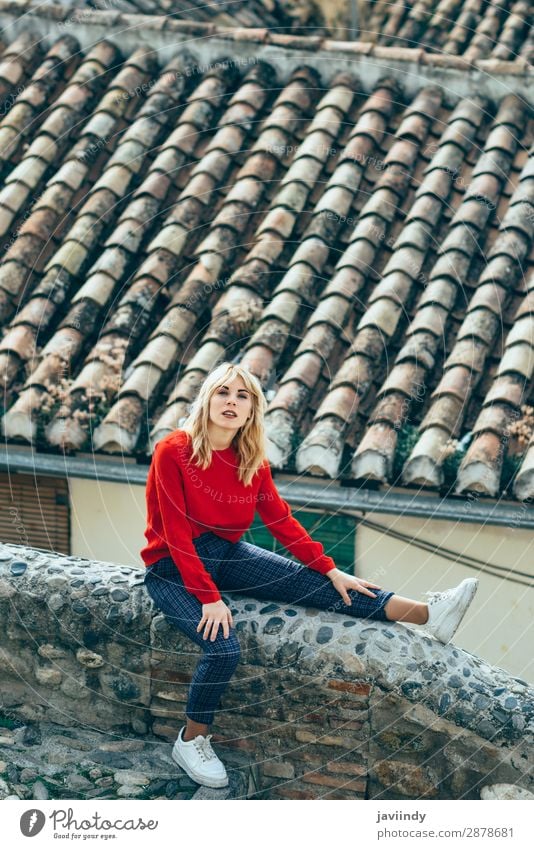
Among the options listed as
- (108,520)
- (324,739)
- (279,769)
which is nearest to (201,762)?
(279,769)

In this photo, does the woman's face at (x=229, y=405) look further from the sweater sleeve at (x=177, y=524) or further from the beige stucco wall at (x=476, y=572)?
the beige stucco wall at (x=476, y=572)

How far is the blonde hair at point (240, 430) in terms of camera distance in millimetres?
4023

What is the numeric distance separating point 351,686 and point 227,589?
60 cm

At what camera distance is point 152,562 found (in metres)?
4.16

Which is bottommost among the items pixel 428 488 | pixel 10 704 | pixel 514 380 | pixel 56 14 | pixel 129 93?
pixel 10 704

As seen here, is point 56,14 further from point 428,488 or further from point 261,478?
point 261,478

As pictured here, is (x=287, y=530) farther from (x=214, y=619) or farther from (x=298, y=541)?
(x=214, y=619)

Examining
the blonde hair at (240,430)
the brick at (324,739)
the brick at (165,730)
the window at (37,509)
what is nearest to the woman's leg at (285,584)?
the blonde hair at (240,430)

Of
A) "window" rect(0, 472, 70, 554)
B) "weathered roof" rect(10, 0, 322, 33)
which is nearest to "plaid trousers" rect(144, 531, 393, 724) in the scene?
"window" rect(0, 472, 70, 554)

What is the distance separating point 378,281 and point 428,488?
154 cm

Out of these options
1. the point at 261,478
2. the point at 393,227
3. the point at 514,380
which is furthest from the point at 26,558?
the point at 393,227

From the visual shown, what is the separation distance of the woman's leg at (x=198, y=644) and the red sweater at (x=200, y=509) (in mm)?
55

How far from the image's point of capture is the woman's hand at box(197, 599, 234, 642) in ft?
13.0

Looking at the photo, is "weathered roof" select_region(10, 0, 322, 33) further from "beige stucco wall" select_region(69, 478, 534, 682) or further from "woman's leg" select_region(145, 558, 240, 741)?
"woman's leg" select_region(145, 558, 240, 741)
